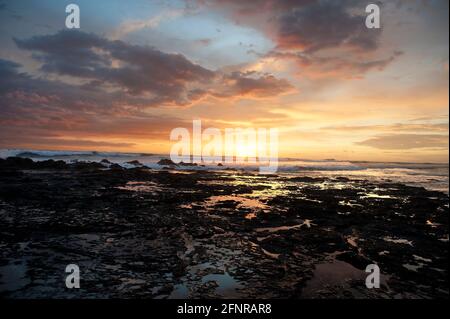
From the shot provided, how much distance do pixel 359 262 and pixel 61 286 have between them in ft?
23.2

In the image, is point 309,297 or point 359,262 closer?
point 309,297

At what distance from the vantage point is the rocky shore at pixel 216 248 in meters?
5.91

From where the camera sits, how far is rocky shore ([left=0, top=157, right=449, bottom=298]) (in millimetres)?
5906

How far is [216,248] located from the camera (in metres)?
8.35

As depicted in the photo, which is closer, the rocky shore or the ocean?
the rocky shore

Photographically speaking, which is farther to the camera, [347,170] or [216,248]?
[347,170]

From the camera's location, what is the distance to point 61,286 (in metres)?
5.63

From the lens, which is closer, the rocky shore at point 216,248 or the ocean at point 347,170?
the rocky shore at point 216,248
